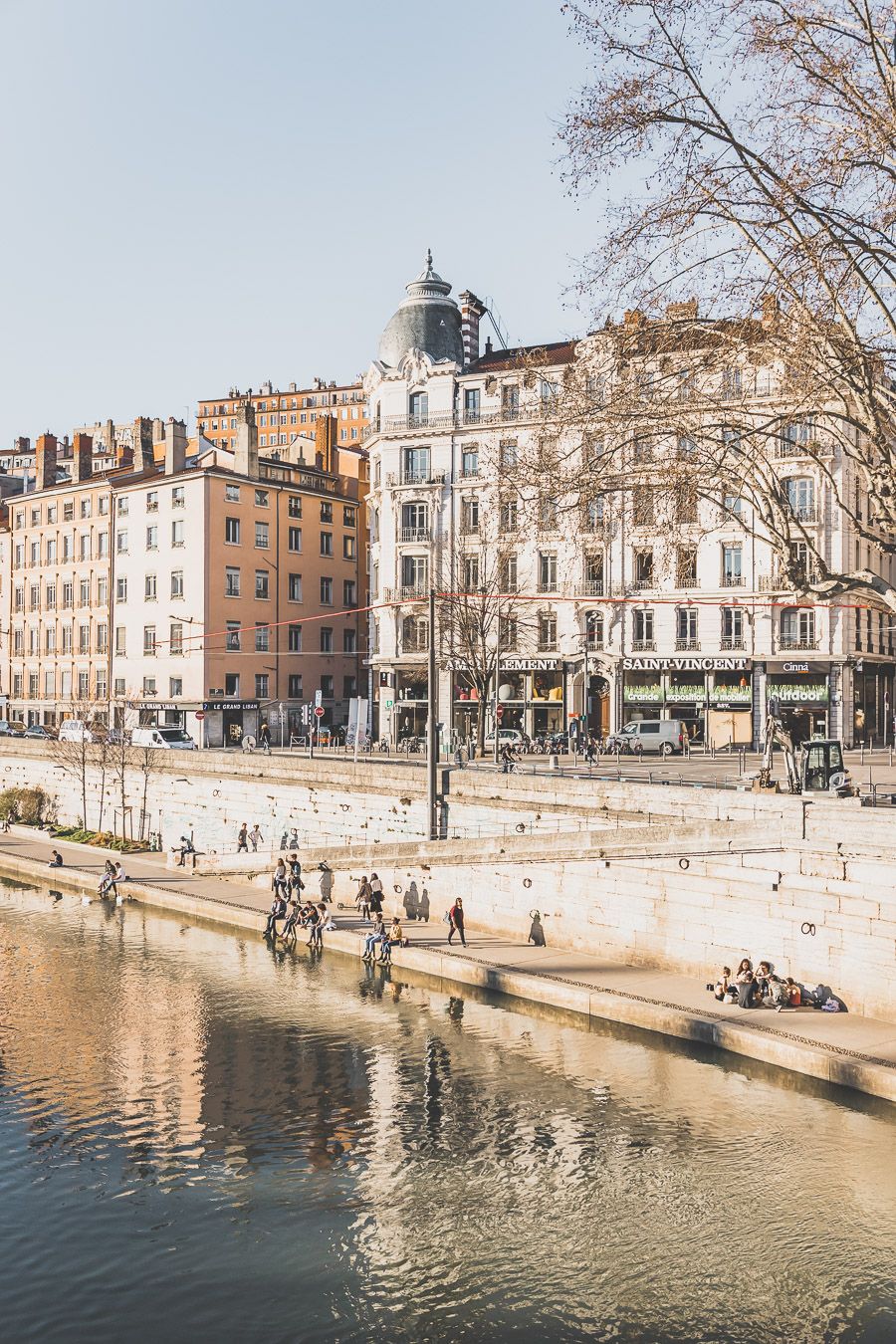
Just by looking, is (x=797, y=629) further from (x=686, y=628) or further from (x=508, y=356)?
(x=508, y=356)

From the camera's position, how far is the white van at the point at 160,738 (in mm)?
57969

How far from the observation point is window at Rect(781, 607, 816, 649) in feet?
187

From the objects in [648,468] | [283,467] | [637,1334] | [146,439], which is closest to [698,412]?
[648,468]

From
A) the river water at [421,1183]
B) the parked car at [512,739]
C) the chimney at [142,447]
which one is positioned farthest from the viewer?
the chimney at [142,447]

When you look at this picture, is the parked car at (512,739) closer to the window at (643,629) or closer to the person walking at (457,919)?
the window at (643,629)

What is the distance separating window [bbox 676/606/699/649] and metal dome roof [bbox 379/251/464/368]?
2101 centimetres

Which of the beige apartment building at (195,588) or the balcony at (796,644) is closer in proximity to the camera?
the balcony at (796,644)

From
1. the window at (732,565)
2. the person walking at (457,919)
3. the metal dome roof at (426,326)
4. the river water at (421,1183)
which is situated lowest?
the river water at (421,1183)

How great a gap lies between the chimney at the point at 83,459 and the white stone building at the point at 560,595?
90.4 ft

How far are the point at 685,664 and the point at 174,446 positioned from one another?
38446mm

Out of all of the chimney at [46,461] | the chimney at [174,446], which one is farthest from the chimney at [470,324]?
the chimney at [46,461]

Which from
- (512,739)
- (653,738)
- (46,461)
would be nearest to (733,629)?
(653,738)

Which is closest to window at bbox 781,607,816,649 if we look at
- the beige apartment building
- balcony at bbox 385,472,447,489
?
balcony at bbox 385,472,447,489

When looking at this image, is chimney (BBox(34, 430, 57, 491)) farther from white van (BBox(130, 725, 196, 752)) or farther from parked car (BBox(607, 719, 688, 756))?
parked car (BBox(607, 719, 688, 756))
